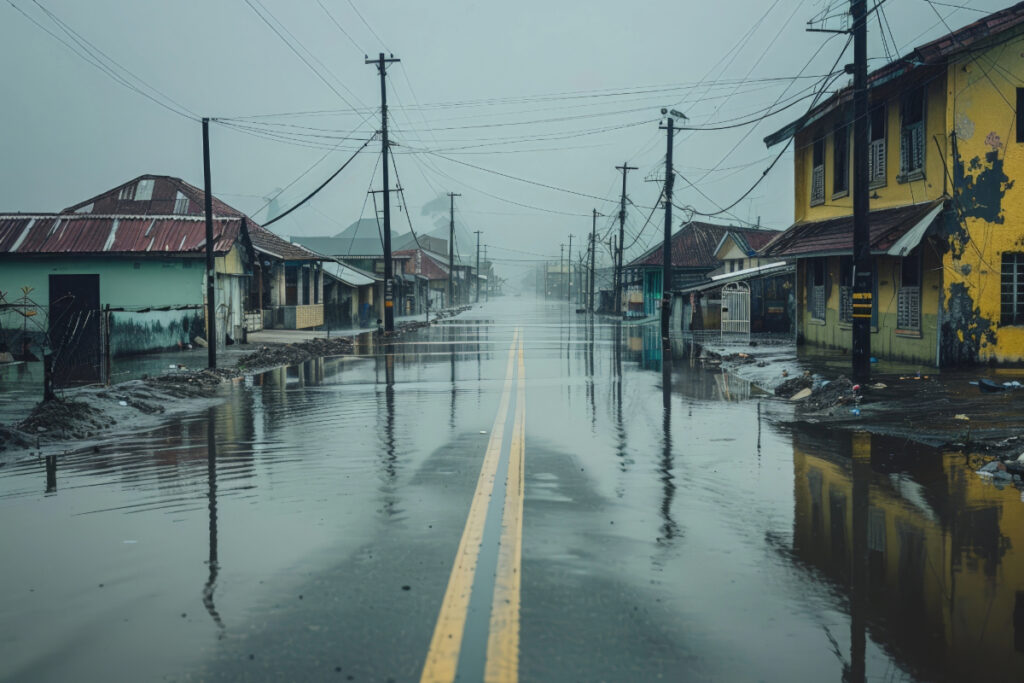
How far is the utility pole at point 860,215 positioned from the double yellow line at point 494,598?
10.6 meters

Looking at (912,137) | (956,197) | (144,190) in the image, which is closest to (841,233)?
(912,137)

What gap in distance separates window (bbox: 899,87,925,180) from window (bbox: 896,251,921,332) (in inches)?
78.0

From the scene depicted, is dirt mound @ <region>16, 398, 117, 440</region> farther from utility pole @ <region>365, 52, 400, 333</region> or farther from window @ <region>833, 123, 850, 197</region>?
utility pole @ <region>365, 52, 400, 333</region>

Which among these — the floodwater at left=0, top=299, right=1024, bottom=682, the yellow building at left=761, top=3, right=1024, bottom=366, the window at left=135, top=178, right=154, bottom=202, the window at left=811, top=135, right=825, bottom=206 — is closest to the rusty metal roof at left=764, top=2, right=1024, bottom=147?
the yellow building at left=761, top=3, right=1024, bottom=366

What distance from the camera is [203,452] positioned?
1113cm

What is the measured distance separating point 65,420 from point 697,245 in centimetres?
5518

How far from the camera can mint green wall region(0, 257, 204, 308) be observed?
32062 millimetres

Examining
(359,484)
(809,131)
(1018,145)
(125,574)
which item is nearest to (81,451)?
(359,484)

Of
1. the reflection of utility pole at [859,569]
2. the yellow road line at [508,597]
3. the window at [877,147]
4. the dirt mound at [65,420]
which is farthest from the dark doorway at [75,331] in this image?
the window at [877,147]

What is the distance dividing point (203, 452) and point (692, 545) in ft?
21.8

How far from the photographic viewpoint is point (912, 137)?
22203 mm

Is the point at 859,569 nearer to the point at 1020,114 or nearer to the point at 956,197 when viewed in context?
the point at 956,197

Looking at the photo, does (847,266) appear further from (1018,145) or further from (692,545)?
(692,545)

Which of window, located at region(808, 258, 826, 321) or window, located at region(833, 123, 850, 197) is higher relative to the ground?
window, located at region(833, 123, 850, 197)
